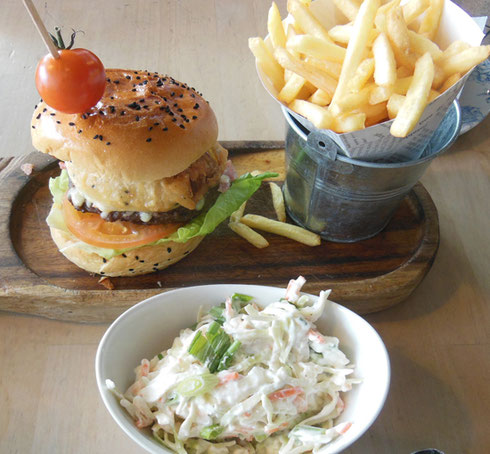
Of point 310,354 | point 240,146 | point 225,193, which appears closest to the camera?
point 310,354

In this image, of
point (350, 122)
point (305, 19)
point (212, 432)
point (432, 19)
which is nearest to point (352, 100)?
point (350, 122)

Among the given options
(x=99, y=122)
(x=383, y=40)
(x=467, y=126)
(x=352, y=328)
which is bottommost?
(x=467, y=126)

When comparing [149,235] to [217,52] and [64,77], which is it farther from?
[217,52]

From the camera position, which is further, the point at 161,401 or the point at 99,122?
the point at 99,122

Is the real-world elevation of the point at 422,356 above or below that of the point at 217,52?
below

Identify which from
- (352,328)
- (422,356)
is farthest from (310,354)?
(422,356)

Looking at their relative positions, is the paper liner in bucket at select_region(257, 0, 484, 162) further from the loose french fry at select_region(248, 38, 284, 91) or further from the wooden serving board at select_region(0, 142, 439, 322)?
the wooden serving board at select_region(0, 142, 439, 322)

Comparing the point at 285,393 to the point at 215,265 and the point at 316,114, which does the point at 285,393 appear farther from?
the point at 316,114

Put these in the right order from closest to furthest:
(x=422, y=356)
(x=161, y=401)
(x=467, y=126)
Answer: (x=161, y=401)
(x=422, y=356)
(x=467, y=126)
